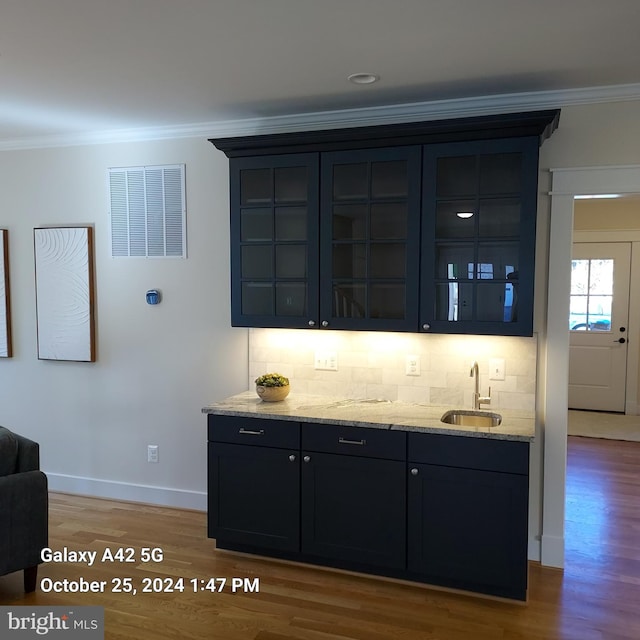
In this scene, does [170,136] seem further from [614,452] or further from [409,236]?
[614,452]

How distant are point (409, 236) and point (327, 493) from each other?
1458mm

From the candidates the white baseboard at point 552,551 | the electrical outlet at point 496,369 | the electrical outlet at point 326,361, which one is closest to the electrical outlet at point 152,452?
the electrical outlet at point 326,361

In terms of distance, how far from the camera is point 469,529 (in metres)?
3.06

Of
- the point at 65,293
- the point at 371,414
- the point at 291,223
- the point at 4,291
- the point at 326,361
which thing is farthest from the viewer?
the point at 4,291

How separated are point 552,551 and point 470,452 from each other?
37.3 inches

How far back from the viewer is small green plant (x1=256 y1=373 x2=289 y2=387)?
11.9ft

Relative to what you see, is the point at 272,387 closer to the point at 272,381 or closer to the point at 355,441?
the point at 272,381

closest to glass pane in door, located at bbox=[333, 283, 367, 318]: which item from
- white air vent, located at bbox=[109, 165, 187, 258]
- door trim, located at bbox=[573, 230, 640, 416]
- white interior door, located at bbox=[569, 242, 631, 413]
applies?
white air vent, located at bbox=[109, 165, 187, 258]

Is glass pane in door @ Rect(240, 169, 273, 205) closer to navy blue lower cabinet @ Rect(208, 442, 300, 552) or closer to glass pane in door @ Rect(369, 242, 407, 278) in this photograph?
glass pane in door @ Rect(369, 242, 407, 278)

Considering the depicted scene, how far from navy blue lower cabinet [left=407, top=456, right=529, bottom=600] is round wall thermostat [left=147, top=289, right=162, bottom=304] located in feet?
6.97

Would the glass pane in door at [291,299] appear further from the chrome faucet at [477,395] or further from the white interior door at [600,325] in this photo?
A: the white interior door at [600,325]

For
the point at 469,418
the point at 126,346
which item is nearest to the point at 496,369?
the point at 469,418

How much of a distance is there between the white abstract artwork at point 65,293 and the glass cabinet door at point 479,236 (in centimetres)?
248

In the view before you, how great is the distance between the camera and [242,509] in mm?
3490
